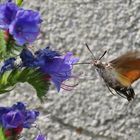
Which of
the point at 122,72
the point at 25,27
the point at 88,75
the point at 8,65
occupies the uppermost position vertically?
the point at 25,27

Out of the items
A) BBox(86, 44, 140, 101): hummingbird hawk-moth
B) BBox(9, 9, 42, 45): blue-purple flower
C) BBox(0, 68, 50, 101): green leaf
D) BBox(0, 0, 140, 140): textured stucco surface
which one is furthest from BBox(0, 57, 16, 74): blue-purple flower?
BBox(0, 0, 140, 140): textured stucco surface

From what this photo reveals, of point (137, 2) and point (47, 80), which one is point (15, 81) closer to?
point (47, 80)

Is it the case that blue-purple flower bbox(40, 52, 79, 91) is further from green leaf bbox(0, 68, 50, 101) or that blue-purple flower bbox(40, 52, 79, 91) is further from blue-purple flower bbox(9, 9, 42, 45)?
blue-purple flower bbox(9, 9, 42, 45)

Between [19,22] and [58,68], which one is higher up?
[19,22]

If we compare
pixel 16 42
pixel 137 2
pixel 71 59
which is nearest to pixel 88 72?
pixel 137 2

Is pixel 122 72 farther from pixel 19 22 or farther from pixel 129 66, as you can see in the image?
pixel 19 22

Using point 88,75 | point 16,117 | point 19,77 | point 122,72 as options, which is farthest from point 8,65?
point 88,75
